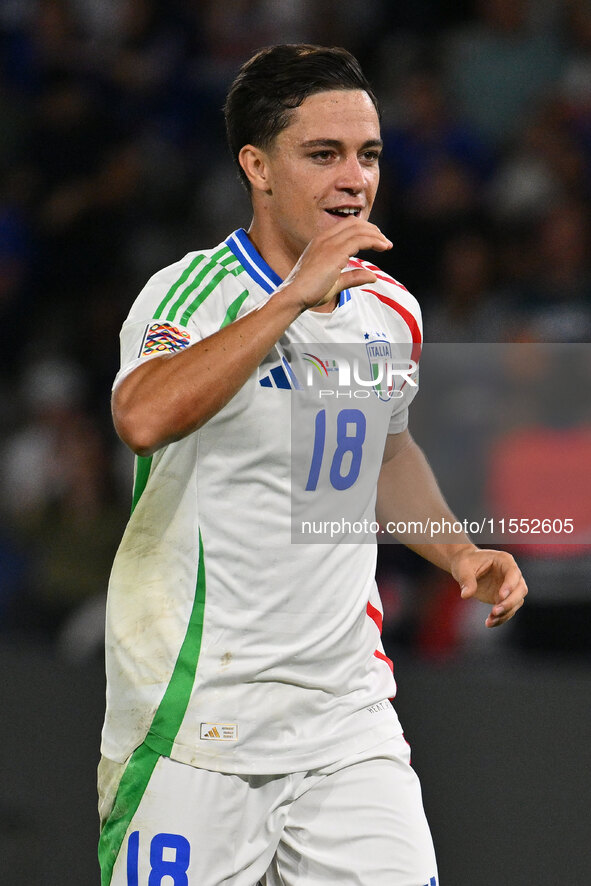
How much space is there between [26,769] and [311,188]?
212 centimetres

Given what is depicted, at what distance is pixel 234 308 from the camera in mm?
2146

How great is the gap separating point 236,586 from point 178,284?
52 centimetres

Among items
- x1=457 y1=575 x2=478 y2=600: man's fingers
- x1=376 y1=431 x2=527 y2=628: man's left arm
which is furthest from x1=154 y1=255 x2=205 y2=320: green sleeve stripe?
x1=457 y1=575 x2=478 y2=600: man's fingers

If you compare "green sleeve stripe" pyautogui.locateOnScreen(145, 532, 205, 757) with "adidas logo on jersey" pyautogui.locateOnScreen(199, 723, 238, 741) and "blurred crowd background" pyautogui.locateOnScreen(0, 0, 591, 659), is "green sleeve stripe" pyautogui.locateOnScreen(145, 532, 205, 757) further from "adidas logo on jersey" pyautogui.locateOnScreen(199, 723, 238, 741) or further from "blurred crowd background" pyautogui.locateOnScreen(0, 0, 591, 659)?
"blurred crowd background" pyautogui.locateOnScreen(0, 0, 591, 659)

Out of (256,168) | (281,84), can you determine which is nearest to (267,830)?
(256,168)

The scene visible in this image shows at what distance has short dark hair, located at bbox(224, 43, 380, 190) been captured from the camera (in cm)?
225

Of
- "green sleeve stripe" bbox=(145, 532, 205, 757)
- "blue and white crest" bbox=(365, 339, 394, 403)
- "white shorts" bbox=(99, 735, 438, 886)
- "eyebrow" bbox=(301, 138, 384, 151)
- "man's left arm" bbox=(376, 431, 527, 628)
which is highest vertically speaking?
"eyebrow" bbox=(301, 138, 384, 151)

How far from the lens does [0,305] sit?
5699 millimetres

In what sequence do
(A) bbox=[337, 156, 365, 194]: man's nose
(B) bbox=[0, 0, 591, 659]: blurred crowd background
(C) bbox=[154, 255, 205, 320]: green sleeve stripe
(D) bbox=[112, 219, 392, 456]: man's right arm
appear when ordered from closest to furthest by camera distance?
(D) bbox=[112, 219, 392, 456]: man's right arm → (C) bbox=[154, 255, 205, 320]: green sleeve stripe → (A) bbox=[337, 156, 365, 194]: man's nose → (B) bbox=[0, 0, 591, 659]: blurred crowd background

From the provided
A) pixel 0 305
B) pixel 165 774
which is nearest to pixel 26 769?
pixel 165 774

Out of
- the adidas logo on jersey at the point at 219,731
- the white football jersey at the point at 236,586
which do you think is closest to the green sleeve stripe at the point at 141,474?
the white football jersey at the point at 236,586

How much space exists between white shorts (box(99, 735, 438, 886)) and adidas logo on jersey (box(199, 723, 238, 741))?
0.19 ft

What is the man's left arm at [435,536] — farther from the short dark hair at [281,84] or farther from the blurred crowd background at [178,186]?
the blurred crowd background at [178,186]

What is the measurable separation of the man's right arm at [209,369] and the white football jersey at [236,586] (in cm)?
17
